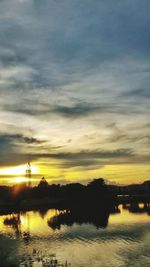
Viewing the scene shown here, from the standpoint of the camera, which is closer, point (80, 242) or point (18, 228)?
point (80, 242)

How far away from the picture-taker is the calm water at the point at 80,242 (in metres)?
62.6

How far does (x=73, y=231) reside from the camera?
331 ft

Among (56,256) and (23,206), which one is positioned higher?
(23,206)

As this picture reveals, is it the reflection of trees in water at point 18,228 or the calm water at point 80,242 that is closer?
the calm water at point 80,242

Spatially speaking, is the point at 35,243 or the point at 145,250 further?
the point at 35,243

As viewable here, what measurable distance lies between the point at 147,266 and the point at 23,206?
133 meters

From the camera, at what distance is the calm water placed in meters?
62.6

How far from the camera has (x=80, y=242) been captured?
81562 millimetres

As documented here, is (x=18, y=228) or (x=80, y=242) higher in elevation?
(x=18, y=228)

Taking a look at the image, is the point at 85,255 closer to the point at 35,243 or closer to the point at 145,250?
the point at 145,250

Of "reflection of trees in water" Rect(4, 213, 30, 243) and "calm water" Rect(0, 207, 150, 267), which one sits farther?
"reflection of trees in water" Rect(4, 213, 30, 243)

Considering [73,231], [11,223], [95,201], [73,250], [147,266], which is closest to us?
[147,266]

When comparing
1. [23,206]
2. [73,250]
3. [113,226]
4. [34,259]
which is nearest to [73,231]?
[113,226]

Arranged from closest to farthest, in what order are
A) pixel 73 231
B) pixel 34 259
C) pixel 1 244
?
pixel 34 259 → pixel 1 244 → pixel 73 231
